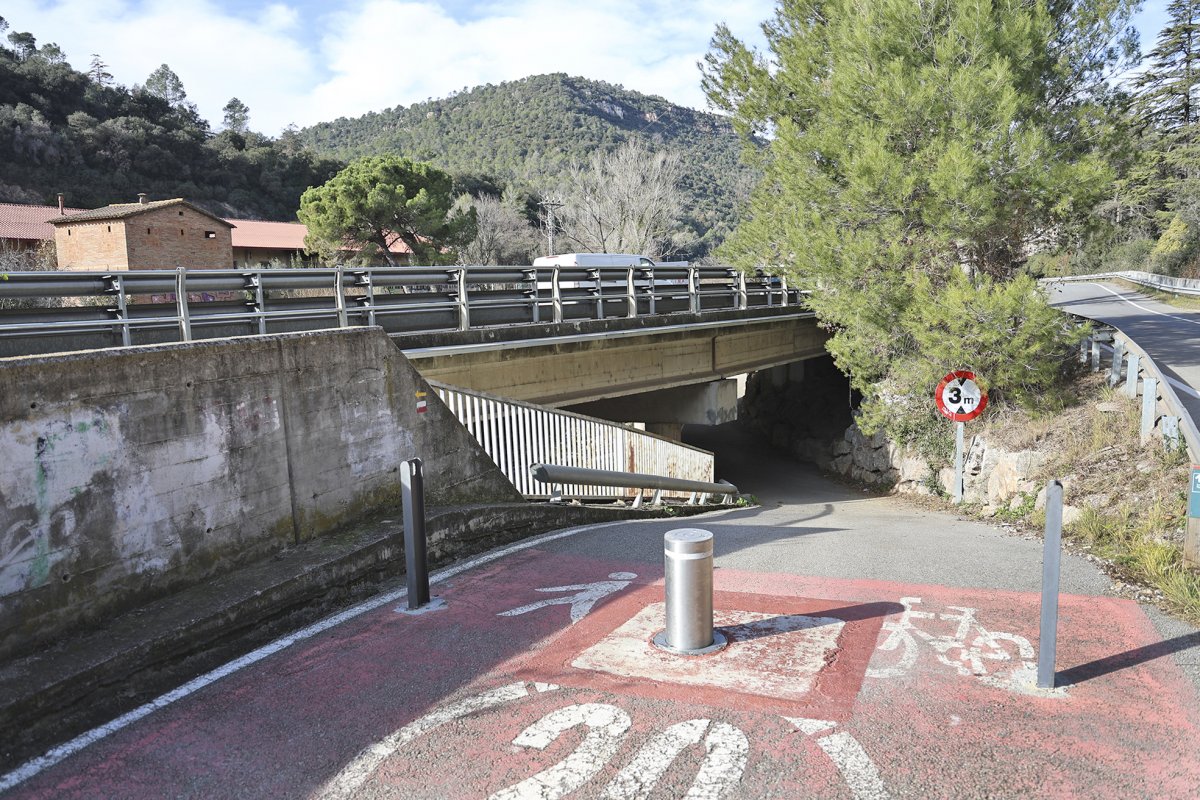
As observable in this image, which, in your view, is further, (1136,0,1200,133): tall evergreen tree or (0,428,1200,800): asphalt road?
(1136,0,1200,133): tall evergreen tree

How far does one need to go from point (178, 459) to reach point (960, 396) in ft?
40.5

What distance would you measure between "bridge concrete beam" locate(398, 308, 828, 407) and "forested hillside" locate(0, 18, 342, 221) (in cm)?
4693

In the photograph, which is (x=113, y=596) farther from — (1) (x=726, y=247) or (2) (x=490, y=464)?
(1) (x=726, y=247)

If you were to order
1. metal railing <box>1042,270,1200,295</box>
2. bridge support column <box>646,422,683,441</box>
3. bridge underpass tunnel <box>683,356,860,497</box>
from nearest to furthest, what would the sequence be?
bridge support column <box>646,422,683,441</box> < bridge underpass tunnel <box>683,356,860,497</box> < metal railing <box>1042,270,1200,295</box>

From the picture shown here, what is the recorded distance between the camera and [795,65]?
21.5 meters

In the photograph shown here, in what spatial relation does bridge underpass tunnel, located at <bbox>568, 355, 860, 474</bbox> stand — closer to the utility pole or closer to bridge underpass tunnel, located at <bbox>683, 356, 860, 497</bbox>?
bridge underpass tunnel, located at <bbox>683, 356, 860, 497</bbox>

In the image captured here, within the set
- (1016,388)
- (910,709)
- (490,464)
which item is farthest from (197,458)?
(1016,388)

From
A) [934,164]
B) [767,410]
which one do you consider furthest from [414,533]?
[767,410]

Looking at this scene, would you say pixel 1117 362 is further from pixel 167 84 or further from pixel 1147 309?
pixel 167 84

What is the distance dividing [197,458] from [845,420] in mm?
24975

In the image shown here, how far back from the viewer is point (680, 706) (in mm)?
4461

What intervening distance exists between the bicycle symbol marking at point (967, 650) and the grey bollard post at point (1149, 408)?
7.52 m

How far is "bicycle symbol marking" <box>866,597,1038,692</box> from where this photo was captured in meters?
4.81

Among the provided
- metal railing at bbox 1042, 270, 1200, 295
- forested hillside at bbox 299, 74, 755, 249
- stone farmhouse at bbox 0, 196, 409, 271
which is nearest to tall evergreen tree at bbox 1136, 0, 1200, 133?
metal railing at bbox 1042, 270, 1200, 295
